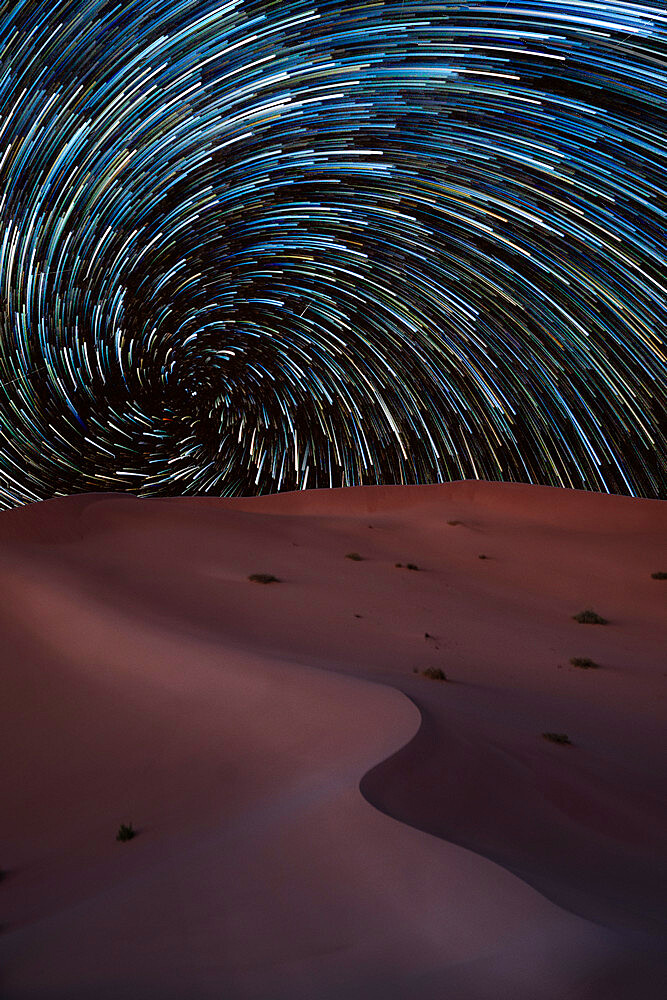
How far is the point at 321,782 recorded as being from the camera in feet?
15.7

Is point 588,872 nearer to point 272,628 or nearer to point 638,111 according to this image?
point 272,628

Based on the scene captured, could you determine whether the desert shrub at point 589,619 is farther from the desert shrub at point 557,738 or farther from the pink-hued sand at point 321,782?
the desert shrub at point 557,738

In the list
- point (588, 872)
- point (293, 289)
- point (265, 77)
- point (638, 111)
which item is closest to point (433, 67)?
point (265, 77)

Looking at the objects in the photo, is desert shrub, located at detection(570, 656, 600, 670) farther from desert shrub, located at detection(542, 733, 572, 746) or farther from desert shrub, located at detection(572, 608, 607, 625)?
desert shrub, located at detection(542, 733, 572, 746)

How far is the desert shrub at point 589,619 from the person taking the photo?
12.1 metres

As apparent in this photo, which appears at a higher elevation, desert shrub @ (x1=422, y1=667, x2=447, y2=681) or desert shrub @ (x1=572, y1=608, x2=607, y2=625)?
desert shrub @ (x1=422, y1=667, x2=447, y2=681)

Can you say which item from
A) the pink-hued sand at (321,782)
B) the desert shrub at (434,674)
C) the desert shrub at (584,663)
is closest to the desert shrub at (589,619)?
the pink-hued sand at (321,782)

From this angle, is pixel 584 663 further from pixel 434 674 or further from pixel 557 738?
pixel 557 738

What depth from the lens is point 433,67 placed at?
10469 millimetres

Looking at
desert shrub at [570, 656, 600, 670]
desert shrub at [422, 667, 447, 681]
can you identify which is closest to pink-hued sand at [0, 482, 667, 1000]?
desert shrub at [570, 656, 600, 670]

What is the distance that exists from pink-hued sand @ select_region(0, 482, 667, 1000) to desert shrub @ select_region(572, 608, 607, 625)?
33 cm

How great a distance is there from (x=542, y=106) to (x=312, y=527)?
1205 centimetres

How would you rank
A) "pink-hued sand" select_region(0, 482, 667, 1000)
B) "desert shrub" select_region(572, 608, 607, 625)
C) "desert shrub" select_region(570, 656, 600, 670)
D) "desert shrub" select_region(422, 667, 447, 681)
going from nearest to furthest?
"pink-hued sand" select_region(0, 482, 667, 1000), "desert shrub" select_region(422, 667, 447, 681), "desert shrub" select_region(570, 656, 600, 670), "desert shrub" select_region(572, 608, 607, 625)

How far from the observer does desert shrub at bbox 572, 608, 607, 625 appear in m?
12.1
